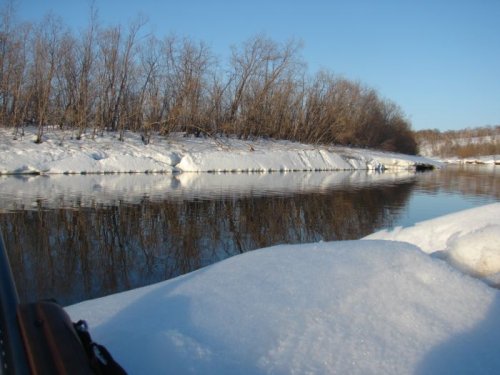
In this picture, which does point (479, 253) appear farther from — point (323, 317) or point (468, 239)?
point (323, 317)

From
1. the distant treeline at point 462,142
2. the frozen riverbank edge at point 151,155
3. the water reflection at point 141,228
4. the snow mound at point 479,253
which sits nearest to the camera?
the snow mound at point 479,253

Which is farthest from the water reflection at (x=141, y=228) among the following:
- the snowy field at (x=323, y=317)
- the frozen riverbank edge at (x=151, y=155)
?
the frozen riverbank edge at (x=151, y=155)

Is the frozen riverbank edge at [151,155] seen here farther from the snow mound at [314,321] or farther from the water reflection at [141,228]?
the snow mound at [314,321]

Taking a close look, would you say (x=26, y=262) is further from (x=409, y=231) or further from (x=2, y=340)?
(x=409, y=231)

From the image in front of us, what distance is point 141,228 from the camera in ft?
27.8

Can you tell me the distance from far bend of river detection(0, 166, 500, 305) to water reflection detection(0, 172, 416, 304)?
0.06ft

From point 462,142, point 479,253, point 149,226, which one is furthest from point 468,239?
point 462,142

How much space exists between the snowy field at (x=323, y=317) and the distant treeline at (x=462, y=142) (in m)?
113

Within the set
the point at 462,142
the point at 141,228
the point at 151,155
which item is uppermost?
the point at 462,142

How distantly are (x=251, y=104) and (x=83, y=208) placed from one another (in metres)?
30.1

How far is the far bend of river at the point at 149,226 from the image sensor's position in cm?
529

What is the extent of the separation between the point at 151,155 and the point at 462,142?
117m

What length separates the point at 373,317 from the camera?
7.92 feet

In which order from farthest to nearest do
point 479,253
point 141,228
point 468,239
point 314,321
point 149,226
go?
point 149,226 → point 141,228 → point 468,239 → point 479,253 → point 314,321
